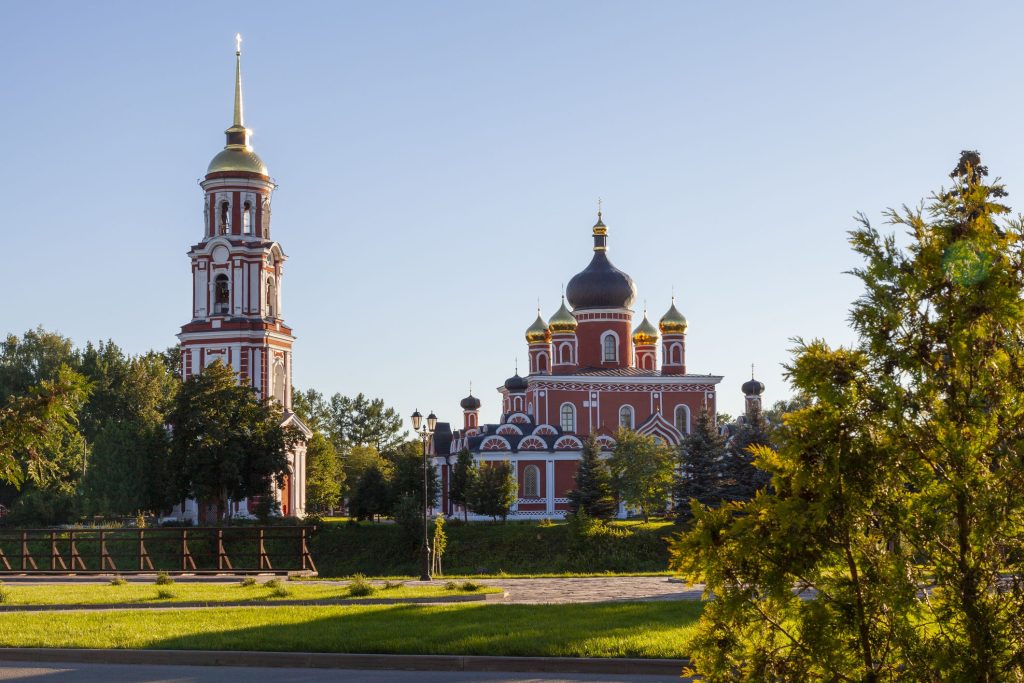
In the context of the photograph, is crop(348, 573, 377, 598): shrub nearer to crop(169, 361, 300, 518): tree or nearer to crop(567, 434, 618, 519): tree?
crop(169, 361, 300, 518): tree

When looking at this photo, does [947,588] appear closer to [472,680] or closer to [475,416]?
[472,680]

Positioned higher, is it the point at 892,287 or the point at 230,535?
the point at 892,287

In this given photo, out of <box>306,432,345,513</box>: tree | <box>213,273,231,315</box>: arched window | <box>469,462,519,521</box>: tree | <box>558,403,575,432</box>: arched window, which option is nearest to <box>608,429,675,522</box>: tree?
<box>469,462,519,521</box>: tree

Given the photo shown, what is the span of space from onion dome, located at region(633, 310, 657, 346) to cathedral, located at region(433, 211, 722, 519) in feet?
5.75

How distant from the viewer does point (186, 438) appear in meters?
49.2

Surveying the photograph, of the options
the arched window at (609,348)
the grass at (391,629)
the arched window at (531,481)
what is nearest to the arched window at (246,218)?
the arched window at (531,481)

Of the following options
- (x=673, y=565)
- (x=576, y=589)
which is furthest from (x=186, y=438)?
(x=673, y=565)

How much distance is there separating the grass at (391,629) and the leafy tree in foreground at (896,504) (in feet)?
18.1

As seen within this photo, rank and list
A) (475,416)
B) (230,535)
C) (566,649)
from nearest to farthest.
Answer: (566,649)
(230,535)
(475,416)

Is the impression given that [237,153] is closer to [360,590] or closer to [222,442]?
[222,442]

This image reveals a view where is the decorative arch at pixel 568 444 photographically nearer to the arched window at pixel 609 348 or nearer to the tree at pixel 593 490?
the tree at pixel 593 490

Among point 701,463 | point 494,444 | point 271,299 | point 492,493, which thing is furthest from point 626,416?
point 271,299

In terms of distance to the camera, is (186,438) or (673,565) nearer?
(673,565)

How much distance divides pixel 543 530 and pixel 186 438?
47.9ft
